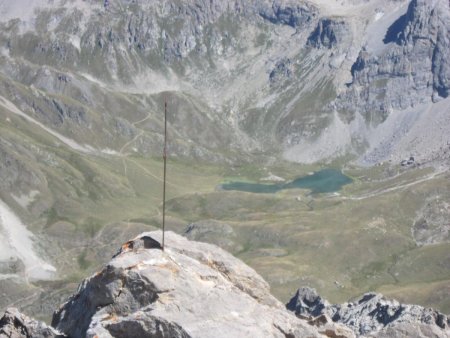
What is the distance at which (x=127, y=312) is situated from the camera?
2852cm

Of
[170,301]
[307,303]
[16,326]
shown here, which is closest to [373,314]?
[307,303]

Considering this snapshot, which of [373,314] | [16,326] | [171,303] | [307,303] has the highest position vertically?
[171,303]

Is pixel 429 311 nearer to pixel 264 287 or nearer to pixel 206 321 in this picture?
pixel 264 287

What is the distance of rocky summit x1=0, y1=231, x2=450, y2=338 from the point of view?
88.1ft

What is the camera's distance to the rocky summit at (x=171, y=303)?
2686cm

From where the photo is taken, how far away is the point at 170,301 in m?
27.6

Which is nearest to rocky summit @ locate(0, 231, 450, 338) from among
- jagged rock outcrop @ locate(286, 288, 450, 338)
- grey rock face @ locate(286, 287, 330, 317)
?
jagged rock outcrop @ locate(286, 288, 450, 338)

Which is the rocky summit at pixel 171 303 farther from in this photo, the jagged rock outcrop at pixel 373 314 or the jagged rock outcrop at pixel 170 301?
the jagged rock outcrop at pixel 373 314

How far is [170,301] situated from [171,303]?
14 cm

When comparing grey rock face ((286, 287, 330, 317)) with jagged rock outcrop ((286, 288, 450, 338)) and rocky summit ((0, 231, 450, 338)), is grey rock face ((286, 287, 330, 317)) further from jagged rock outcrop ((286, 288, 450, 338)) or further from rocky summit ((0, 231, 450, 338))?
rocky summit ((0, 231, 450, 338))

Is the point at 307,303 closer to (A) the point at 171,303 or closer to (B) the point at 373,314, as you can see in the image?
(B) the point at 373,314

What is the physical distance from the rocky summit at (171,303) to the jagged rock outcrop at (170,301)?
32 millimetres

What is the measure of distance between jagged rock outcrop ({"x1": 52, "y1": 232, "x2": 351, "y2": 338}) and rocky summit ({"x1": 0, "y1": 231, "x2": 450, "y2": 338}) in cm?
3

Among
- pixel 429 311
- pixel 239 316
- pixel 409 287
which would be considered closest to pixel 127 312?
pixel 239 316
